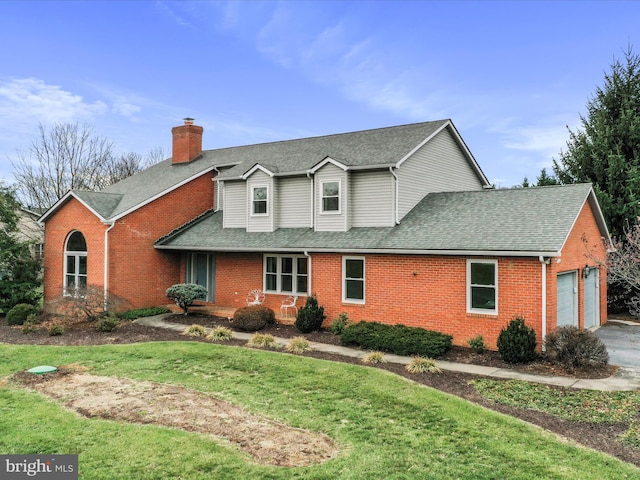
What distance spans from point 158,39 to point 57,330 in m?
12.8

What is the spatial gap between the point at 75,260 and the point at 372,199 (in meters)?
13.6

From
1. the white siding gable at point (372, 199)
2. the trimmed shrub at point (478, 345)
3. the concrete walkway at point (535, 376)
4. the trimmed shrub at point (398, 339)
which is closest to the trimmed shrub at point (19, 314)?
the concrete walkway at point (535, 376)

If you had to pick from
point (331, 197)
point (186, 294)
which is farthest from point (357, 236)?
point (186, 294)

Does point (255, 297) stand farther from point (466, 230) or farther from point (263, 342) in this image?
point (466, 230)

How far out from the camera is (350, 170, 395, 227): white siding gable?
17.0m

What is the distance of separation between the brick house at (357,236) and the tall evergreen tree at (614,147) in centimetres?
412

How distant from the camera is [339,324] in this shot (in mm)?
15781

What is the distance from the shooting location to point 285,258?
740 inches

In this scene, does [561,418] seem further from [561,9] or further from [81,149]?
[81,149]

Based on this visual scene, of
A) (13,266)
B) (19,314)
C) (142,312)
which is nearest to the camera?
(19,314)

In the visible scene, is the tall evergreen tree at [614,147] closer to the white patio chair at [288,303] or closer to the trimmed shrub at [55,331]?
the white patio chair at [288,303]

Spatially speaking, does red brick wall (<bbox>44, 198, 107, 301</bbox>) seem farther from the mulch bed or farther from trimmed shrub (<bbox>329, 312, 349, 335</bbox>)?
trimmed shrub (<bbox>329, 312, 349, 335</bbox>)

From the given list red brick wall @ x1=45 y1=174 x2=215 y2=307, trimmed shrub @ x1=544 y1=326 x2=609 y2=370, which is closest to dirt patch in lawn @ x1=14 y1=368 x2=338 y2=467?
trimmed shrub @ x1=544 y1=326 x2=609 y2=370

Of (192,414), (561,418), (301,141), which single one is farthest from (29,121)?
(561,418)
